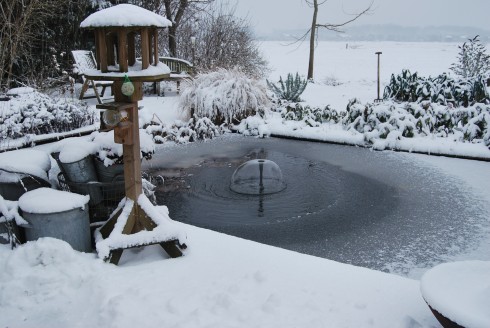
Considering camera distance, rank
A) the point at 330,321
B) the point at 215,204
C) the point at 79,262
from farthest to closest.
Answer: the point at 215,204 < the point at 79,262 < the point at 330,321

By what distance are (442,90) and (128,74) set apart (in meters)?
8.44

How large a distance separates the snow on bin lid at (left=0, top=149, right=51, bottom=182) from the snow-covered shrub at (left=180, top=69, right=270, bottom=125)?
4.64 meters

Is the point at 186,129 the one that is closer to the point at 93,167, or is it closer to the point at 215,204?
the point at 215,204

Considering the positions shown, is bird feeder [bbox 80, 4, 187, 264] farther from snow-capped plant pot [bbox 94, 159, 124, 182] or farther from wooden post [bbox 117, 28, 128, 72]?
snow-capped plant pot [bbox 94, 159, 124, 182]

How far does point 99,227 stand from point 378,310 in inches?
88.1

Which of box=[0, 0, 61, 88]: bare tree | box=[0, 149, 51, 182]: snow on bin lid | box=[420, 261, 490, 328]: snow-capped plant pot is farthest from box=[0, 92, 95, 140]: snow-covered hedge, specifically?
box=[420, 261, 490, 328]: snow-capped plant pot

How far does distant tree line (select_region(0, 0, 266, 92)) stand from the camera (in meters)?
11.4

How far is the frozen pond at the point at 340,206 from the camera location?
3904mm

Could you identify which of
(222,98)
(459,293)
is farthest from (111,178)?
(222,98)

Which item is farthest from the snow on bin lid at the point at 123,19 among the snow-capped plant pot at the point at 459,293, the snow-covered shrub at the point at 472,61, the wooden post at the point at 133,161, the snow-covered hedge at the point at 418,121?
the snow-covered shrub at the point at 472,61

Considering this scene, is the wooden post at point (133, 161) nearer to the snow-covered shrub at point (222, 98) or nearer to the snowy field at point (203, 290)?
the snowy field at point (203, 290)

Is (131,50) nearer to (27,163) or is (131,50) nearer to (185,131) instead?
(27,163)

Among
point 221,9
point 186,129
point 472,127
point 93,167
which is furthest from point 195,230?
point 221,9

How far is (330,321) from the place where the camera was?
264 cm
